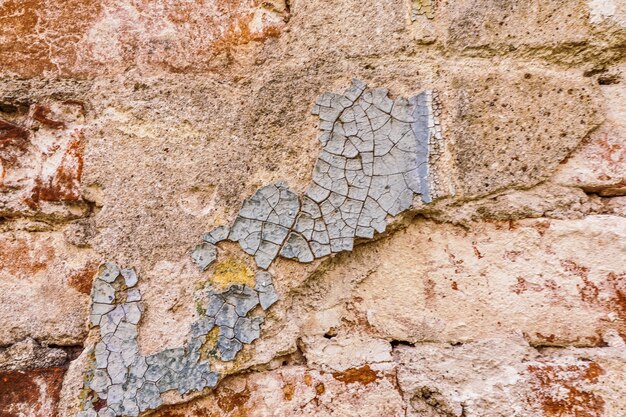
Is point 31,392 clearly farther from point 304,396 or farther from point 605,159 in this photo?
point 605,159

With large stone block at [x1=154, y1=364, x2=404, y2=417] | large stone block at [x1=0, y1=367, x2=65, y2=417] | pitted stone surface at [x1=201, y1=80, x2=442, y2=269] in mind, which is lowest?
large stone block at [x1=154, y1=364, x2=404, y2=417]

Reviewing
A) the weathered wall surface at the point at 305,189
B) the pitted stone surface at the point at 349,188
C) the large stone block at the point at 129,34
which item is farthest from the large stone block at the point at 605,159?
the large stone block at the point at 129,34

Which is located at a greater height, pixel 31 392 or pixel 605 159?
pixel 605 159

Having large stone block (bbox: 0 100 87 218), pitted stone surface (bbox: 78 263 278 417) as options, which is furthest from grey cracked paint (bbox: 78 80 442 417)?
large stone block (bbox: 0 100 87 218)

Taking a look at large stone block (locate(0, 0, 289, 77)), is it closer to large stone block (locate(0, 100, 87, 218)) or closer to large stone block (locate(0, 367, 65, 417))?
large stone block (locate(0, 100, 87, 218))

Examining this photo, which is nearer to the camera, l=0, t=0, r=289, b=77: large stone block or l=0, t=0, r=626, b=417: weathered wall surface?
l=0, t=0, r=626, b=417: weathered wall surface

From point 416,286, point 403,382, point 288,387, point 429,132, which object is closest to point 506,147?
point 429,132

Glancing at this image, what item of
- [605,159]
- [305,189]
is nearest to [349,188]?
[305,189]
